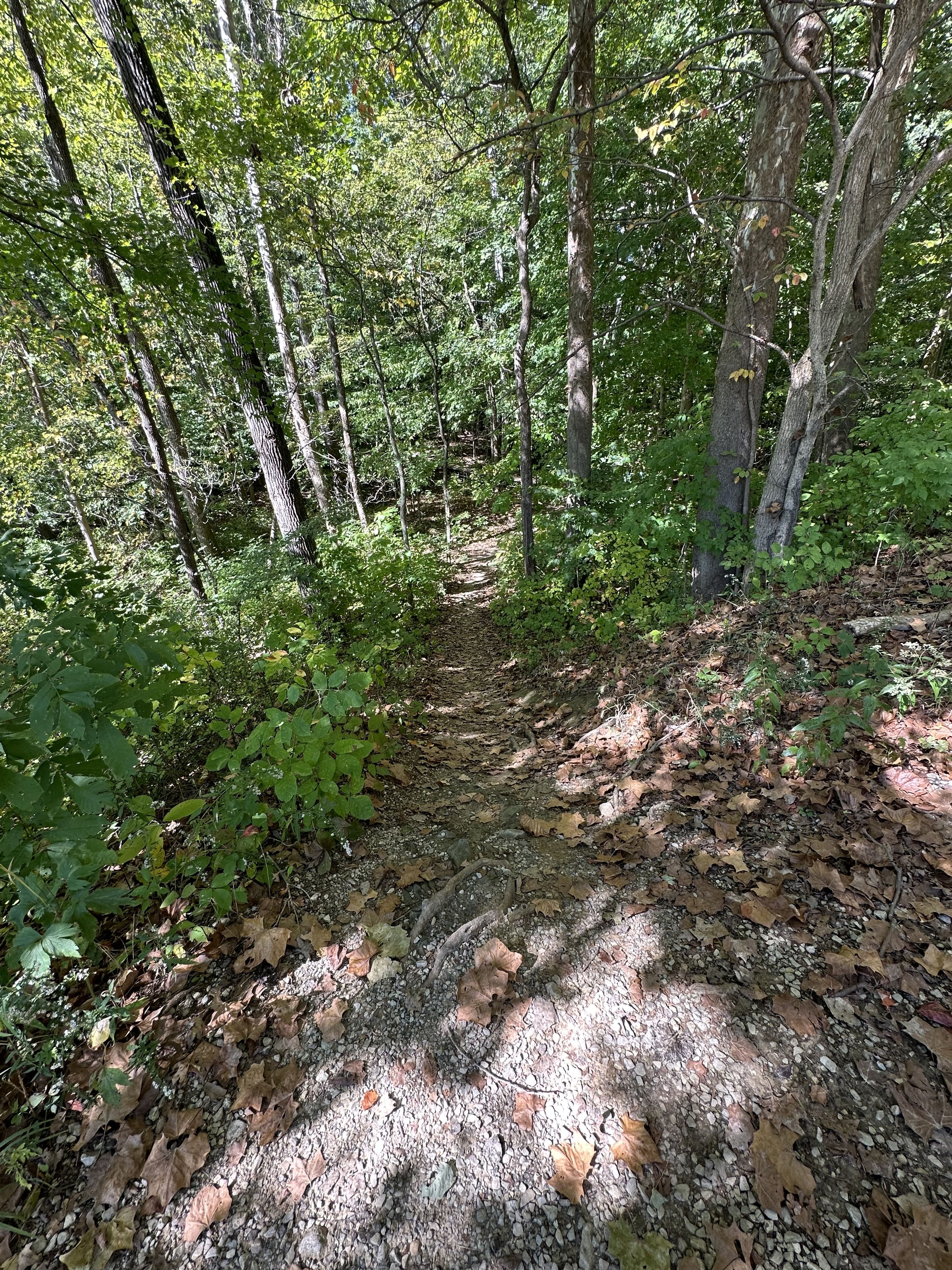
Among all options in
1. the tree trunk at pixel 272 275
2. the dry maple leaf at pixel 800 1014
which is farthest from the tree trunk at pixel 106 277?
the dry maple leaf at pixel 800 1014

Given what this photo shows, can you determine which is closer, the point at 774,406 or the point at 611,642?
the point at 611,642

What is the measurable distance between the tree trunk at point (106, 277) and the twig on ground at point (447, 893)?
5135 mm

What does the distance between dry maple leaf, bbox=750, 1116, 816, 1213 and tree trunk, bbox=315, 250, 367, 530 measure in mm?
9990

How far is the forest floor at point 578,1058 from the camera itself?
146 cm

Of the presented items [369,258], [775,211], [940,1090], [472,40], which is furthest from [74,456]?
[940,1090]

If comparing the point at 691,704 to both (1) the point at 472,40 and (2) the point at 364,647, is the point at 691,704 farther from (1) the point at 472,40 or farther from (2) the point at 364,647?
(1) the point at 472,40

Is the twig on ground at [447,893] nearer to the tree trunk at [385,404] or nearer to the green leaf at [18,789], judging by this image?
the green leaf at [18,789]

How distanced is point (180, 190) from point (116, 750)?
6.22 m

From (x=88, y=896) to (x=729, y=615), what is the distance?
207 inches

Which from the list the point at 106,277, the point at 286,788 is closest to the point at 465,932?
the point at 286,788

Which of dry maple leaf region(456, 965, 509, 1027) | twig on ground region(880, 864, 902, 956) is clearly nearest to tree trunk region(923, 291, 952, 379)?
twig on ground region(880, 864, 902, 956)

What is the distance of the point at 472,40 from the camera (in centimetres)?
696

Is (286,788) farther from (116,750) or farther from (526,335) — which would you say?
(526,335)

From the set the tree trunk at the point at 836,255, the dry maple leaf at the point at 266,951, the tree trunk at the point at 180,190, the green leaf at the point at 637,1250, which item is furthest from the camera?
the tree trunk at the point at 180,190
